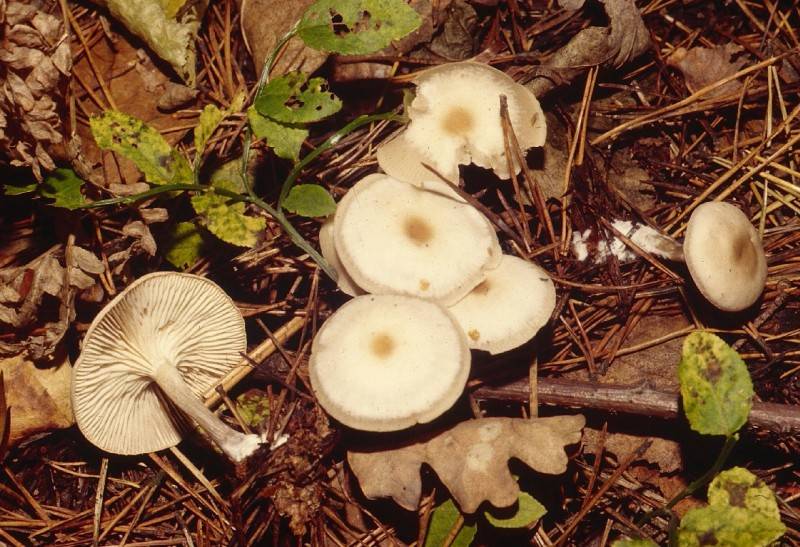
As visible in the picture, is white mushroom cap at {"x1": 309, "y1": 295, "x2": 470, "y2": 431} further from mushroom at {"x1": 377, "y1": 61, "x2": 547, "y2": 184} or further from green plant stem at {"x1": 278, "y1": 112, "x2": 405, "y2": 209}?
mushroom at {"x1": 377, "y1": 61, "x2": 547, "y2": 184}

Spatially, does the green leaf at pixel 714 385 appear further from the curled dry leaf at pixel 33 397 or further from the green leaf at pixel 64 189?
the curled dry leaf at pixel 33 397

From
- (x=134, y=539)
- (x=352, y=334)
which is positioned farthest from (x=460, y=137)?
(x=134, y=539)

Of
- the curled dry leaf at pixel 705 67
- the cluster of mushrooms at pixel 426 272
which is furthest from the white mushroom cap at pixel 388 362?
the curled dry leaf at pixel 705 67

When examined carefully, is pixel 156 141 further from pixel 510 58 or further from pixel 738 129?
pixel 738 129

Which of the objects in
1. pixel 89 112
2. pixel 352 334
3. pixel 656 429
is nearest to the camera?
pixel 352 334

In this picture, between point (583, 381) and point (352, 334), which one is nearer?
point (352, 334)

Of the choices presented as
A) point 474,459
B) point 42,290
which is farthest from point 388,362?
point 42,290
